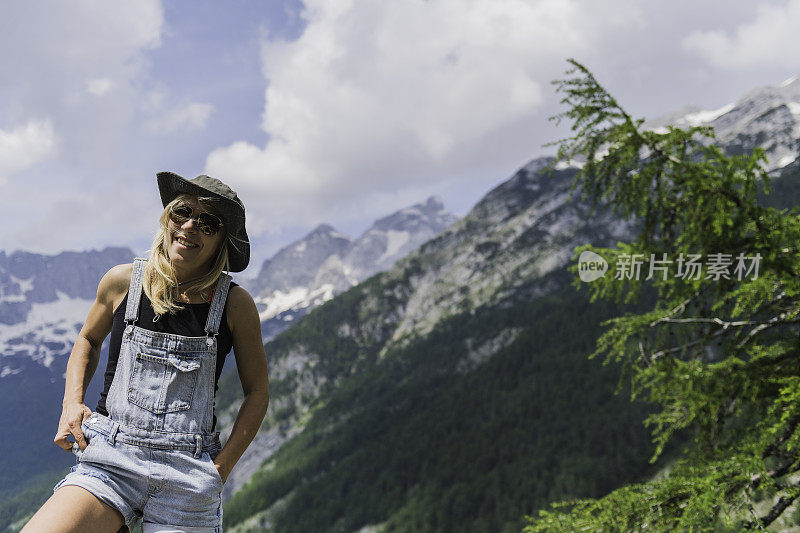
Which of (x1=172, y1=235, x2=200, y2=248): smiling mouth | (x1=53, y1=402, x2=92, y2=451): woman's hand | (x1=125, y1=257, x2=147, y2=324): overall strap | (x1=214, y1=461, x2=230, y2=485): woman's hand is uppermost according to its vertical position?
(x1=172, y1=235, x2=200, y2=248): smiling mouth

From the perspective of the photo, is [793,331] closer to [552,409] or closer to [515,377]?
[552,409]

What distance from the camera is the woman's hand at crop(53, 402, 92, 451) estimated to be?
10.1ft

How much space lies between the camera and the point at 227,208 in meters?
3.40

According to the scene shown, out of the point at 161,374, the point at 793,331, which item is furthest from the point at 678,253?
the point at 161,374

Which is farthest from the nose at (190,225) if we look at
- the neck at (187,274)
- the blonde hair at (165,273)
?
the neck at (187,274)

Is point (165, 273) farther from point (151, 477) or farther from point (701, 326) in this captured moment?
point (701, 326)

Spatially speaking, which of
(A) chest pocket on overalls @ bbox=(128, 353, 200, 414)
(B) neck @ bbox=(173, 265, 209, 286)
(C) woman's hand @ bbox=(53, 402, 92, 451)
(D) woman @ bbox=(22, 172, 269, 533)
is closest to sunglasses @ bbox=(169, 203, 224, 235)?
(D) woman @ bbox=(22, 172, 269, 533)

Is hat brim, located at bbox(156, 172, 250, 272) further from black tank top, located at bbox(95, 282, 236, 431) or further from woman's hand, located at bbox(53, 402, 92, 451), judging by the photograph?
woman's hand, located at bbox(53, 402, 92, 451)

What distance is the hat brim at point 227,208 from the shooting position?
3.38 meters

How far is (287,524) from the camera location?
15688cm

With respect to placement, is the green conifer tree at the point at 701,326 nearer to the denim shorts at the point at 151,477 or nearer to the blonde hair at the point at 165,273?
the denim shorts at the point at 151,477

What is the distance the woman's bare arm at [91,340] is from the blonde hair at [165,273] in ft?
0.64

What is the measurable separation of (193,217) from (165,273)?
424 millimetres

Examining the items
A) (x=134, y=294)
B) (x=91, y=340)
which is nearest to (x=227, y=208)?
(x=134, y=294)
